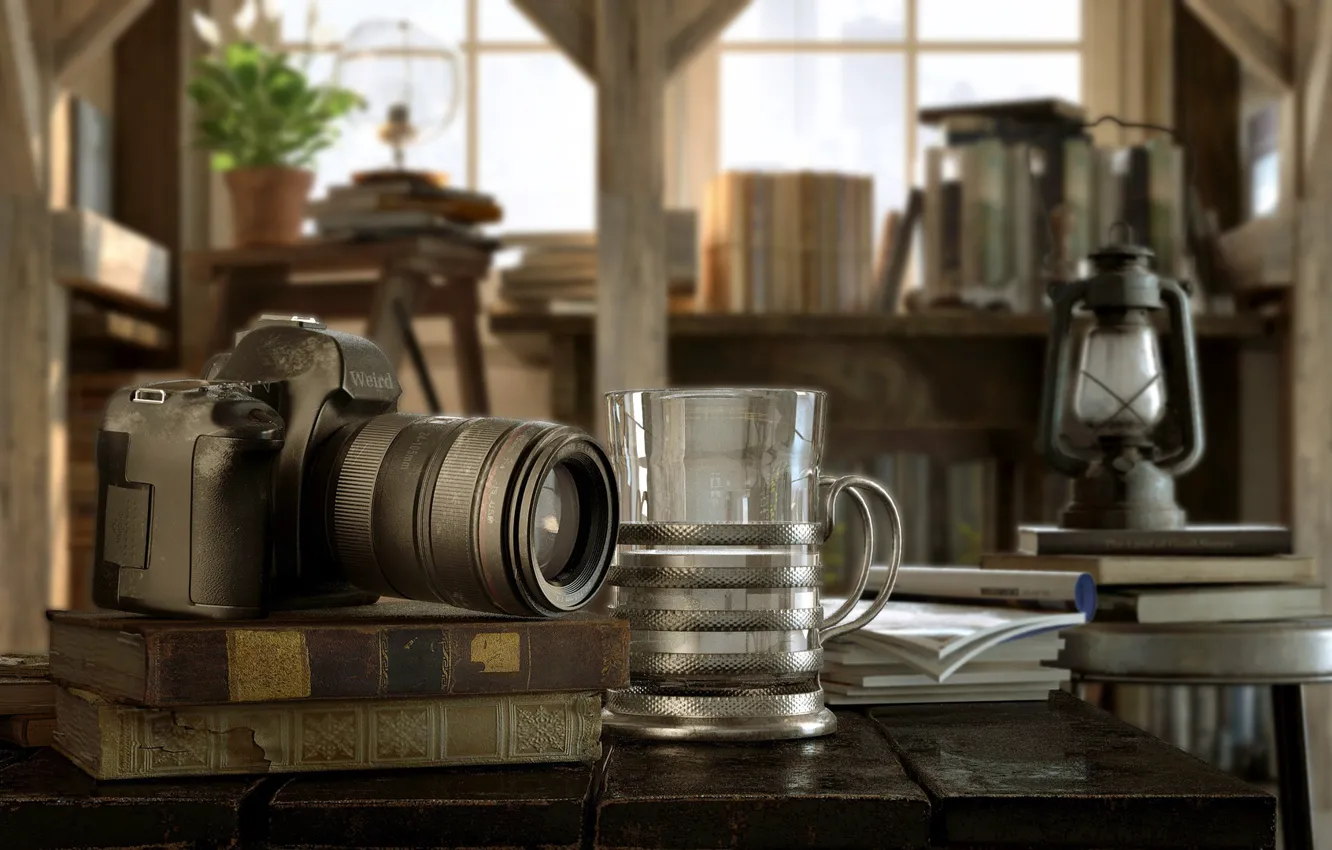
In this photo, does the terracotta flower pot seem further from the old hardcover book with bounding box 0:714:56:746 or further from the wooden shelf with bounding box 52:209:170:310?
the old hardcover book with bounding box 0:714:56:746

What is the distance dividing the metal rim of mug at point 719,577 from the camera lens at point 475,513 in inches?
2.1

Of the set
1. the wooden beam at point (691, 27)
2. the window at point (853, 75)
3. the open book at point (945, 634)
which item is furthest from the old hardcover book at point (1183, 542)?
the window at point (853, 75)

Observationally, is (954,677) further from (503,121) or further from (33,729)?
(503,121)

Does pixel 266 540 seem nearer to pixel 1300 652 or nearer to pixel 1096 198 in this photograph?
pixel 1300 652

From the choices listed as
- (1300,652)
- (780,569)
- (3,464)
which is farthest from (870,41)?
(780,569)

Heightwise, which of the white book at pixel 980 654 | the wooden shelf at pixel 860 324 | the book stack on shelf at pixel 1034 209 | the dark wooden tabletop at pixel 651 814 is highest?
the book stack on shelf at pixel 1034 209

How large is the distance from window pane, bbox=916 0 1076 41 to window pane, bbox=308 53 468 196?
38.2 inches

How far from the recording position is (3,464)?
8.02ft

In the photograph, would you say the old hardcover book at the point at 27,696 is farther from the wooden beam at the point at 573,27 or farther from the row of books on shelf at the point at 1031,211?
the row of books on shelf at the point at 1031,211

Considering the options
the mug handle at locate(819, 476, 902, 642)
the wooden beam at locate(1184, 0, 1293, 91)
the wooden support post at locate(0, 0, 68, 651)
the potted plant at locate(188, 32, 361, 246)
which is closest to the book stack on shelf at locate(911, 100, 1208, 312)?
the wooden beam at locate(1184, 0, 1293, 91)

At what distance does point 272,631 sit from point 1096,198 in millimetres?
2305

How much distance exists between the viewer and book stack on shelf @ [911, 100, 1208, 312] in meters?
2.70

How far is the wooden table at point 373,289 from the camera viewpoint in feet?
8.77

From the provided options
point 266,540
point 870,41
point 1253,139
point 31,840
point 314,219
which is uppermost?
point 870,41
